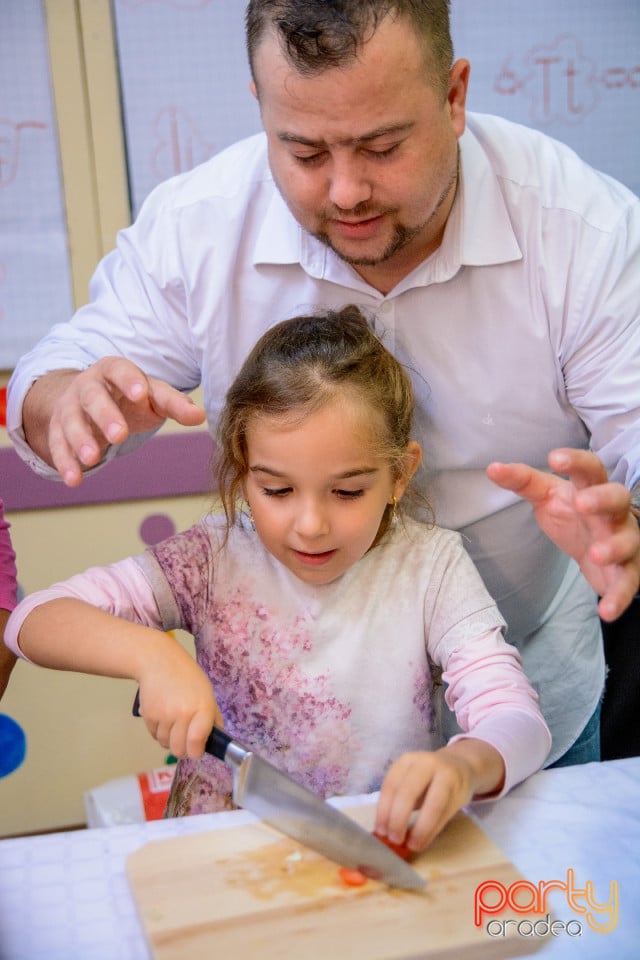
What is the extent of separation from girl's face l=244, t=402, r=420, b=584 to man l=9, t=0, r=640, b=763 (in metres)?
0.14

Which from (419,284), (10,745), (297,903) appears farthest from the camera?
(10,745)

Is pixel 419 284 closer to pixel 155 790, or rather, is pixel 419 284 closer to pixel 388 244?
pixel 388 244

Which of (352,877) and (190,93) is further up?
(190,93)

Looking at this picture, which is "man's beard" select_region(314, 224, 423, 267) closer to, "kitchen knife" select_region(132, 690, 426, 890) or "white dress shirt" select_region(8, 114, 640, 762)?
"white dress shirt" select_region(8, 114, 640, 762)

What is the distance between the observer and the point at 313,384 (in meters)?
1.14

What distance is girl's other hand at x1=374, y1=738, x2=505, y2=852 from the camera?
859 millimetres

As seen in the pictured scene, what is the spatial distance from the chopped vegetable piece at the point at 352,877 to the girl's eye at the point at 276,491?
0.42 metres

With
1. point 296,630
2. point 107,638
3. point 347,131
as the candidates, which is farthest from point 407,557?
point 347,131

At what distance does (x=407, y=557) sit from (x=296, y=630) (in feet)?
0.52

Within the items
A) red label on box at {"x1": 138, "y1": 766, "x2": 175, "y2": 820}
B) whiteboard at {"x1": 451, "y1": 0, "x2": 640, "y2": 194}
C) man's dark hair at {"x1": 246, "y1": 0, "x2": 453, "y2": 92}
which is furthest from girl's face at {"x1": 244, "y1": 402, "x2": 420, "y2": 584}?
whiteboard at {"x1": 451, "y1": 0, "x2": 640, "y2": 194}

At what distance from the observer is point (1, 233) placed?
201 cm

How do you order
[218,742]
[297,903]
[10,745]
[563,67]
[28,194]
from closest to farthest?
1. [297,903]
2. [218,742]
3. [28,194]
4. [563,67]
5. [10,745]

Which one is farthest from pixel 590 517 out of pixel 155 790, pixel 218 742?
pixel 155 790

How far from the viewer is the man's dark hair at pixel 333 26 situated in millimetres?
1020
